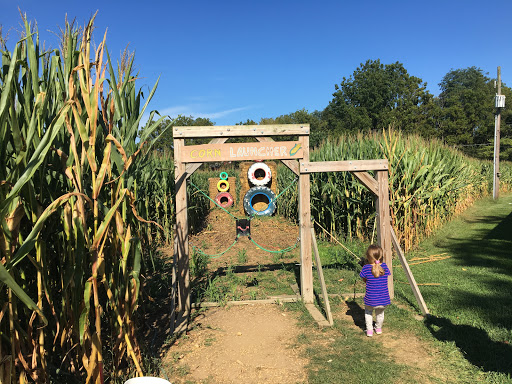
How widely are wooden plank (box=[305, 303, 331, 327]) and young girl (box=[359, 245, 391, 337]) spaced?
2.03 feet

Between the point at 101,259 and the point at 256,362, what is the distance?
101 inches

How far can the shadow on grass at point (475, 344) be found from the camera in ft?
12.3

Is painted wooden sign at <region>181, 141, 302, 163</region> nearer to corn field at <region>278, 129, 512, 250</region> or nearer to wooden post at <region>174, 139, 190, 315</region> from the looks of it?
wooden post at <region>174, 139, 190, 315</region>

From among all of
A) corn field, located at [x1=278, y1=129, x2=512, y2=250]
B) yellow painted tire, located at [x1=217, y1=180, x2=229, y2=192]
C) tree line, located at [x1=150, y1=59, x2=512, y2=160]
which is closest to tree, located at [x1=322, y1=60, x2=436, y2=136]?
tree line, located at [x1=150, y1=59, x2=512, y2=160]

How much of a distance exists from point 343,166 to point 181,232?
251 cm

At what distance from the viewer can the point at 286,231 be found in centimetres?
1216

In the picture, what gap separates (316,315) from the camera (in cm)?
533

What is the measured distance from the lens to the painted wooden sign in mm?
5309

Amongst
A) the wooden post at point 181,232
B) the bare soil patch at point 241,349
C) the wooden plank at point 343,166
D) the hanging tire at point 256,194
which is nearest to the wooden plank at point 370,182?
the wooden plank at point 343,166

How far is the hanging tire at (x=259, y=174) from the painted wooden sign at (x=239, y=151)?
1057 centimetres

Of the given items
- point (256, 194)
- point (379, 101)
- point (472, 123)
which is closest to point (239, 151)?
point (256, 194)

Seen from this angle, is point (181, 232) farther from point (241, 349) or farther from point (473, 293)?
point (473, 293)

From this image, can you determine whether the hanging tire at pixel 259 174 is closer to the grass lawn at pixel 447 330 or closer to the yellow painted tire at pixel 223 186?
the yellow painted tire at pixel 223 186

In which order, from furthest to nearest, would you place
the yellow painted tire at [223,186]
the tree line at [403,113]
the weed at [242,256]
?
the tree line at [403,113], the yellow painted tire at [223,186], the weed at [242,256]
